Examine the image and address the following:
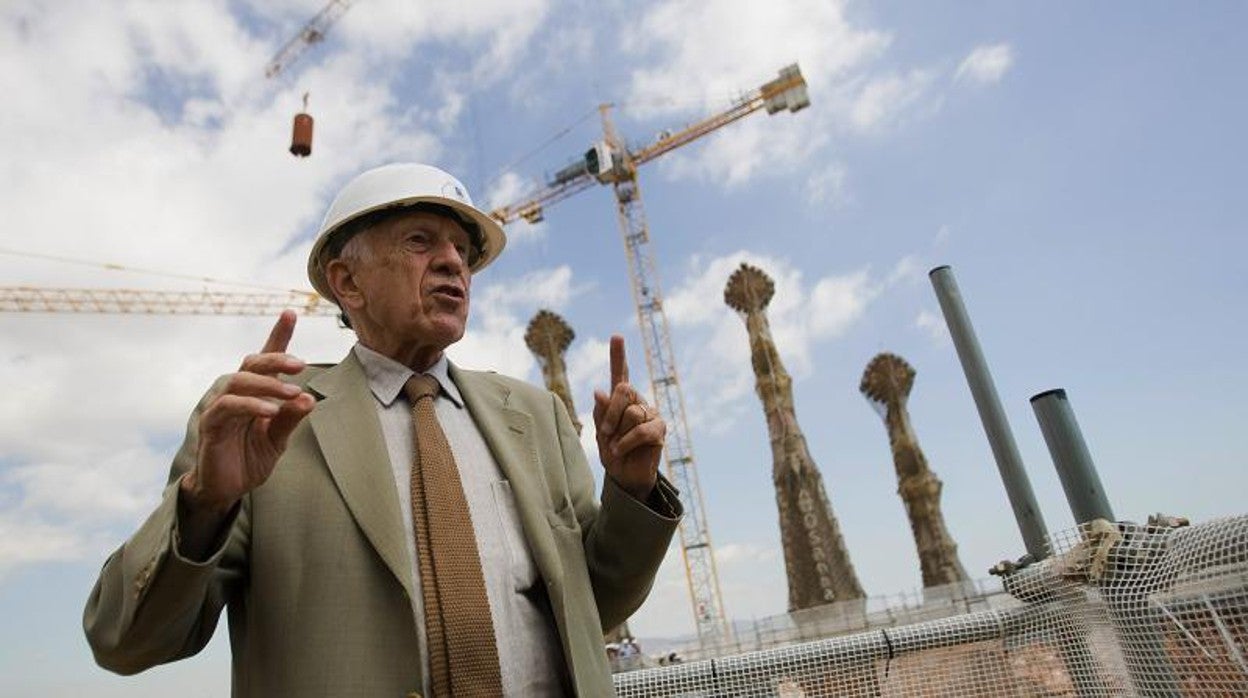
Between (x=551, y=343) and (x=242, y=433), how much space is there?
3147cm

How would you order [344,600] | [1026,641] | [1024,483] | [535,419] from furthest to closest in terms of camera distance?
[1024,483]
[1026,641]
[535,419]
[344,600]

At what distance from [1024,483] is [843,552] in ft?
75.6

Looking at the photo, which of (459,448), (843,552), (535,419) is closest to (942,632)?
(535,419)

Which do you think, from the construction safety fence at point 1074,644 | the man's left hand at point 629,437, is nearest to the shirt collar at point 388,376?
the man's left hand at point 629,437

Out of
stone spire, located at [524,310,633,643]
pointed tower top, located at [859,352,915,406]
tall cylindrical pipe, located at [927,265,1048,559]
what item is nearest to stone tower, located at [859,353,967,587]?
pointed tower top, located at [859,352,915,406]

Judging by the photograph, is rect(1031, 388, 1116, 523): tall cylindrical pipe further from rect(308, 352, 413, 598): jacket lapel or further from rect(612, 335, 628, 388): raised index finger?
rect(308, 352, 413, 598): jacket lapel

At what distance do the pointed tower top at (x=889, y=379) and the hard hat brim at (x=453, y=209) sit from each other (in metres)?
28.2

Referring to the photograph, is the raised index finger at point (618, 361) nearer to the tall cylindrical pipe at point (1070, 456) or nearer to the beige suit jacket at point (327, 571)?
the beige suit jacket at point (327, 571)

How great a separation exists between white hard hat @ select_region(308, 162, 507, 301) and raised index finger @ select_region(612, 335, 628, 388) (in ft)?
1.77

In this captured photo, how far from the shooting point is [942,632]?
251cm

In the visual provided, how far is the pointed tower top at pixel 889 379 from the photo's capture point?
28.2m

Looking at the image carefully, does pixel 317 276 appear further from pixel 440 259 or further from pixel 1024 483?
pixel 1024 483

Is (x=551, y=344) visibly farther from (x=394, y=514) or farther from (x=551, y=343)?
(x=394, y=514)

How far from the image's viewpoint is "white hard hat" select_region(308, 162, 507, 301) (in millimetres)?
1785
